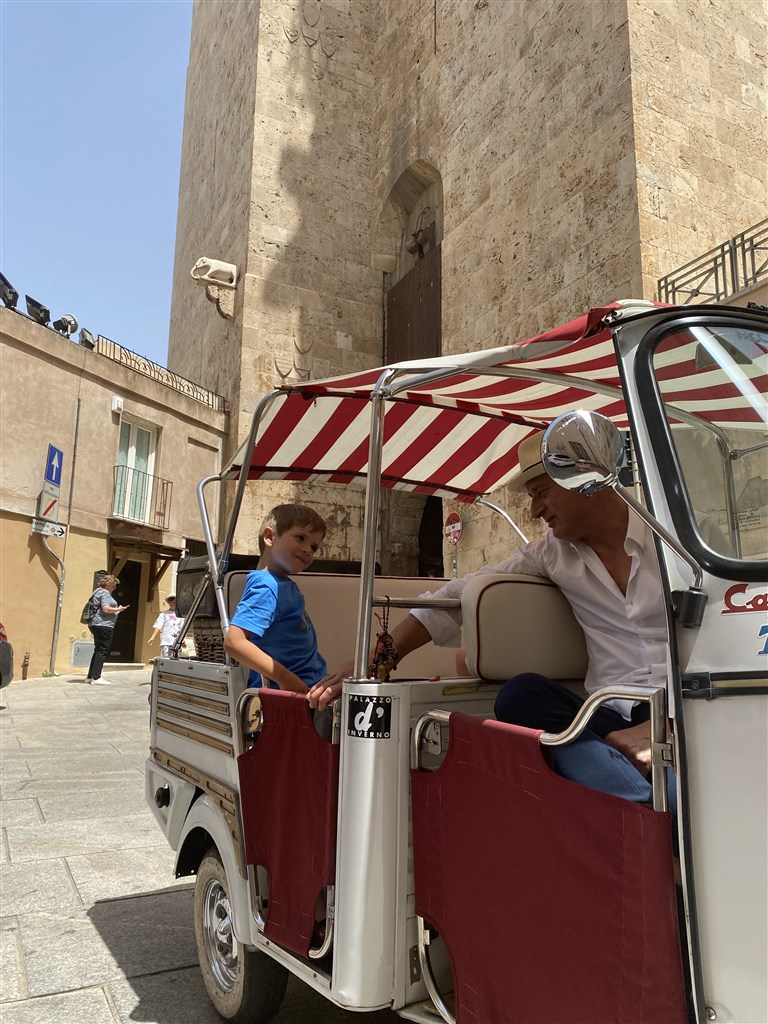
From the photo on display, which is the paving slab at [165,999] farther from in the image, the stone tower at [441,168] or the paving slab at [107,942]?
the stone tower at [441,168]

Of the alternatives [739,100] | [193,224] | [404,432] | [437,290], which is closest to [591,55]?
[739,100]

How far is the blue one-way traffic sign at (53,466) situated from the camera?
1698cm

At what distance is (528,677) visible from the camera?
196cm

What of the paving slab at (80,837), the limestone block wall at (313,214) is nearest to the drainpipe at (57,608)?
the limestone block wall at (313,214)

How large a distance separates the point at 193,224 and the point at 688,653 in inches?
1108

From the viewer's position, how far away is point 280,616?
2965mm

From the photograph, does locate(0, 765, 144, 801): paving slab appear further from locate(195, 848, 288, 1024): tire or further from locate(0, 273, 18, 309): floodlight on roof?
locate(0, 273, 18, 309): floodlight on roof

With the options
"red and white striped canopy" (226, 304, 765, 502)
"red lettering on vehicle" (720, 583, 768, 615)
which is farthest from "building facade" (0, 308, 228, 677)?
"red lettering on vehicle" (720, 583, 768, 615)

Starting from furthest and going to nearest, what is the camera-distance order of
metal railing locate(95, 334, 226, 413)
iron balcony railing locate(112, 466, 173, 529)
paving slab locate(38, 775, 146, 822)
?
metal railing locate(95, 334, 226, 413) → iron balcony railing locate(112, 466, 173, 529) → paving slab locate(38, 775, 146, 822)

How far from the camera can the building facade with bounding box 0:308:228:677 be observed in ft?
53.5

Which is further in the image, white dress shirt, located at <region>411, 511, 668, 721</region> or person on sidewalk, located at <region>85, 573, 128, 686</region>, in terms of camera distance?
person on sidewalk, located at <region>85, 573, 128, 686</region>

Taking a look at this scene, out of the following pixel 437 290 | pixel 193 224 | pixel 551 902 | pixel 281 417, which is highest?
pixel 193 224

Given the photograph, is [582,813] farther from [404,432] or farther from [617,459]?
[404,432]

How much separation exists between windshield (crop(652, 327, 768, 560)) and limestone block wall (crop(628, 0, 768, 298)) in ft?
32.7
